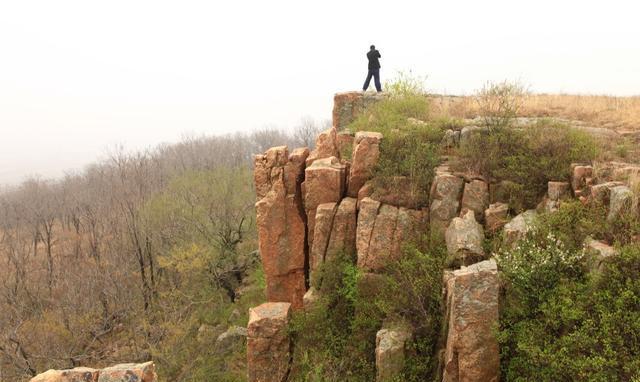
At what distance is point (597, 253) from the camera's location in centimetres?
873

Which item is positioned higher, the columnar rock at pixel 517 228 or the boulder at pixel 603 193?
the boulder at pixel 603 193

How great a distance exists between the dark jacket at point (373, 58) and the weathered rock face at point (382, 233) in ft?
35.3

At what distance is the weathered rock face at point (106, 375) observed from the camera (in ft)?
20.7

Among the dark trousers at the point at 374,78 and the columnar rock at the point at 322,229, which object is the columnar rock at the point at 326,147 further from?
the dark trousers at the point at 374,78

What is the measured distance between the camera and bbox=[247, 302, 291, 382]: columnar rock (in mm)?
13836

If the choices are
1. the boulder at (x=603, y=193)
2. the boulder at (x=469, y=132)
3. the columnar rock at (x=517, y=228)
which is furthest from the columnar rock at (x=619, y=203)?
the boulder at (x=469, y=132)

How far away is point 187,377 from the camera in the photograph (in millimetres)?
19391

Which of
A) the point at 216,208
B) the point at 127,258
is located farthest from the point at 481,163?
the point at 127,258

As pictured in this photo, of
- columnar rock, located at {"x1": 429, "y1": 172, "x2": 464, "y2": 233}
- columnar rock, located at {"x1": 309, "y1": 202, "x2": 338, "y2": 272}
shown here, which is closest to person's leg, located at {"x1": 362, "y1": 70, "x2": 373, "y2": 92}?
columnar rock, located at {"x1": 309, "y1": 202, "x2": 338, "y2": 272}

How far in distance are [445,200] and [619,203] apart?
4.45 m

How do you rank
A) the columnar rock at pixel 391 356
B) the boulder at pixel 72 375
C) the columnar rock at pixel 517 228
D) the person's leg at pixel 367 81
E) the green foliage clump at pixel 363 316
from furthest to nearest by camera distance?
the person's leg at pixel 367 81
the green foliage clump at pixel 363 316
the columnar rock at pixel 391 356
the columnar rock at pixel 517 228
the boulder at pixel 72 375

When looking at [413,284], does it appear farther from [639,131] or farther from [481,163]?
[639,131]

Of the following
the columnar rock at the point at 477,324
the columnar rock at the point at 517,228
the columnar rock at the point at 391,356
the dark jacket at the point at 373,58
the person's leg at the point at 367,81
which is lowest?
the columnar rock at the point at 391,356

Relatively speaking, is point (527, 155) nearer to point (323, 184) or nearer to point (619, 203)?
point (619, 203)
